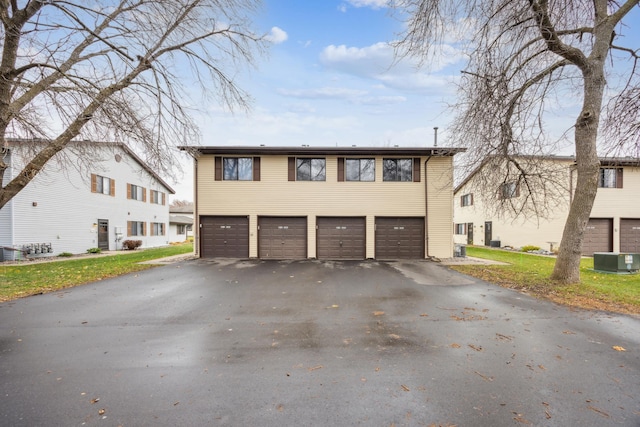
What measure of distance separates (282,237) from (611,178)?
20.5 metres

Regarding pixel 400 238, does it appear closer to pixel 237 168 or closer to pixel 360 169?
pixel 360 169

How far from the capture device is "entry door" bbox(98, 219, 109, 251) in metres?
20.5

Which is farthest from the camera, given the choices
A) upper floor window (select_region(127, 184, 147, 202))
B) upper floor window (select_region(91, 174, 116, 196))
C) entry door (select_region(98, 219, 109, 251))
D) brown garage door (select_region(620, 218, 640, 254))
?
upper floor window (select_region(127, 184, 147, 202))

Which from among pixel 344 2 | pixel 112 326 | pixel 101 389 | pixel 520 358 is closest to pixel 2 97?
pixel 112 326

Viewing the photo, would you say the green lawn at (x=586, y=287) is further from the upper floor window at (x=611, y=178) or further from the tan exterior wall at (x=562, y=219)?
the upper floor window at (x=611, y=178)

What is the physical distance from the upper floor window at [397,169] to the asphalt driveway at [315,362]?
8953 mm

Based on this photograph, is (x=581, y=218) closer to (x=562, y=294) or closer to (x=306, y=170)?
(x=562, y=294)

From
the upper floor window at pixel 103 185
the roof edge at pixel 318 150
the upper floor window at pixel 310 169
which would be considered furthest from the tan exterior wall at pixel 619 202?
the upper floor window at pixel 103 185

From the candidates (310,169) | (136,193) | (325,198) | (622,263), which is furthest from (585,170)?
(136,193)

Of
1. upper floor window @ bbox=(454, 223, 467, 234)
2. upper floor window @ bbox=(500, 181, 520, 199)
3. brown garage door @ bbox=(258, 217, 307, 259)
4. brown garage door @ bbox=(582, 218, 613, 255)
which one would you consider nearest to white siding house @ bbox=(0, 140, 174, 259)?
brown garage door @ bbox=(258, 217, 307, 259)

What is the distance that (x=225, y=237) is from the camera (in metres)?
15.0

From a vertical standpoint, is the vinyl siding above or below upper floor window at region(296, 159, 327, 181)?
below

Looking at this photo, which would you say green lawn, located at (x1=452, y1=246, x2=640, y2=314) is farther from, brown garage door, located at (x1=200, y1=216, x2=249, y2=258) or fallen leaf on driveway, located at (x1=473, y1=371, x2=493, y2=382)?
brown garage door, located at (x1=200, y1=216, x2=249, y2=258)

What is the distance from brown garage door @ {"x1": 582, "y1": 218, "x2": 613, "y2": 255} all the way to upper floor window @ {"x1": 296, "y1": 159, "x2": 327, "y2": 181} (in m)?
16.9
